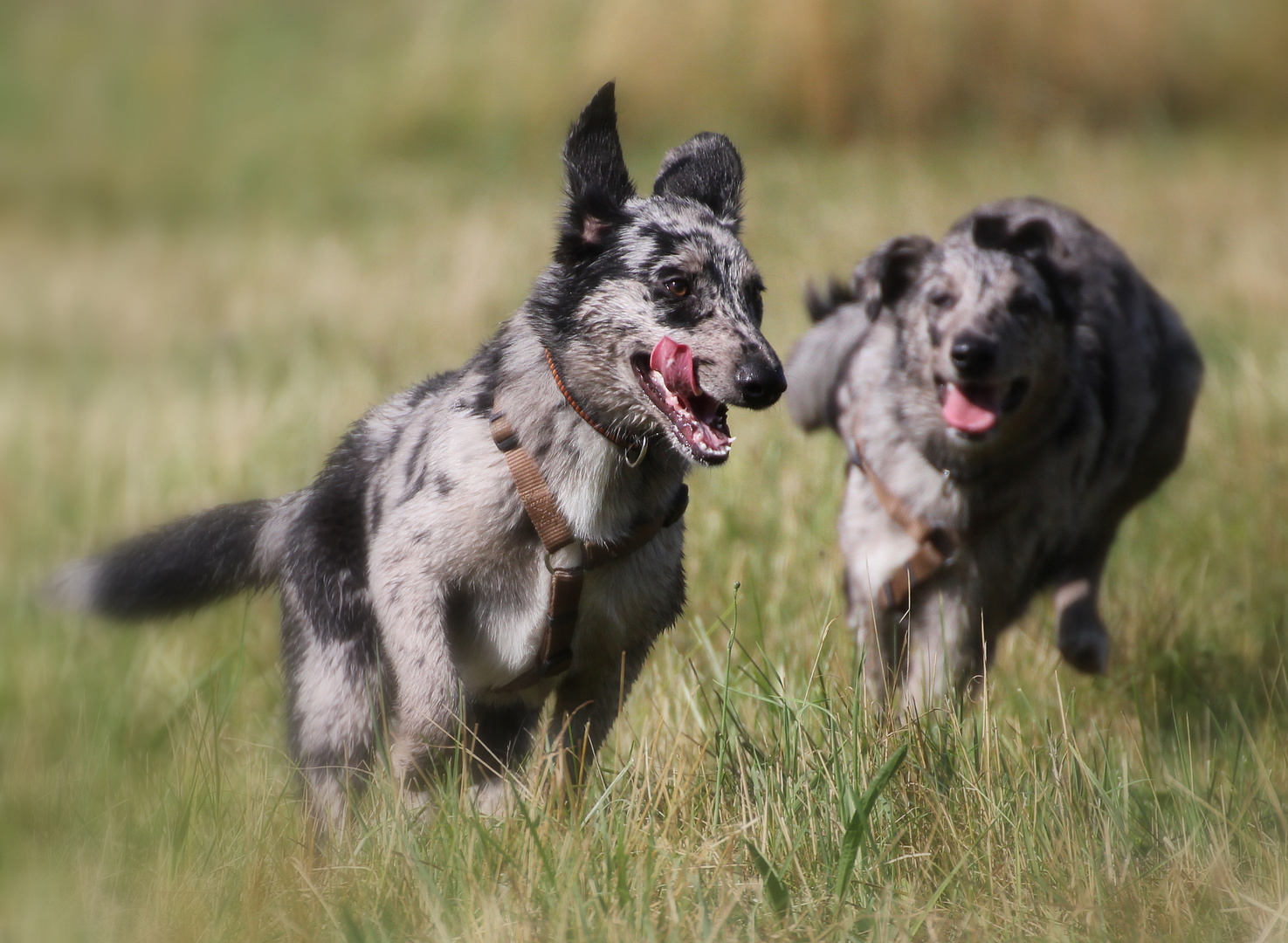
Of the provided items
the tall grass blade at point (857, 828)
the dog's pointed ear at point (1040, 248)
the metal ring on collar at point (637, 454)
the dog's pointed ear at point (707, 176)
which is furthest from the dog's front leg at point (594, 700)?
the dog's pointed ear at point (1040, 248)

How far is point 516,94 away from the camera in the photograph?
56.1 ft

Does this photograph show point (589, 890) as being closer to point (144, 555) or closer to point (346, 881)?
point (346, 881)

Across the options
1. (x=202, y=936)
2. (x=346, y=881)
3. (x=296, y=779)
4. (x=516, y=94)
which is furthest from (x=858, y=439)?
(x=516, y=94)

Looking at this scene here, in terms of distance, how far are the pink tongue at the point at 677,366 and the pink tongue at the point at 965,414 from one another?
1.48 metres

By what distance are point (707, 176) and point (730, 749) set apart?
4.99ft

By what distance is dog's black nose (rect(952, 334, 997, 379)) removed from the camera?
409 centimetres

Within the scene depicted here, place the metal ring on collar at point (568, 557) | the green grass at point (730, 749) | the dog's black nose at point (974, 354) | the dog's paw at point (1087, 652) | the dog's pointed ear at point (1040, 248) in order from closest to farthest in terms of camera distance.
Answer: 1. the green grass at point (730, 749)
2. the metal ring on collar at point (568, 557)
3. the dog's black nose at point (974, 354)
4. the dog's pointed ear at point (1040, 248)
5. the dog's paw at point (1087, 652)

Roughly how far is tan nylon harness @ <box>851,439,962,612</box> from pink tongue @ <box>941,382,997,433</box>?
34 centimetres

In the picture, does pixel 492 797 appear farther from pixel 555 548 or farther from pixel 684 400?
pixel 684 400

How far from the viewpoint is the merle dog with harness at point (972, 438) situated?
4.23m

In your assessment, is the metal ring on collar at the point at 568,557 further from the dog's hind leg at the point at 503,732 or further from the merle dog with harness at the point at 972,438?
the merle dog with harness at the point at 972,438

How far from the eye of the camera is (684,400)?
3027mm

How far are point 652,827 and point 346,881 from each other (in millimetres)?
648

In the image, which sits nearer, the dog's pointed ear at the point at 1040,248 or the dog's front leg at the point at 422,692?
the dog's front leg at the point at 422,692
